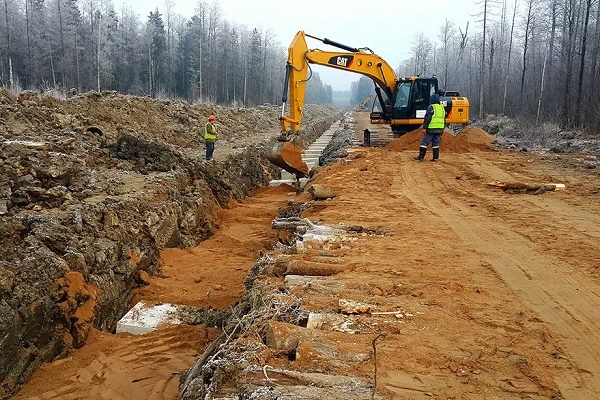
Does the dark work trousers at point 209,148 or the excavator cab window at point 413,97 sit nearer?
the dark work trousers at point 209,148

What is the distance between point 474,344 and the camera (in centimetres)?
311

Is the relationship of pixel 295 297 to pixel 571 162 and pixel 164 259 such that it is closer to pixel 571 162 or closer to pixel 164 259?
pixel 164 259

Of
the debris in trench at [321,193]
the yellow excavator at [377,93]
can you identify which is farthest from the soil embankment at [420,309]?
the yellow excavator at [377,93]

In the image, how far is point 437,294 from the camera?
3.89 meters

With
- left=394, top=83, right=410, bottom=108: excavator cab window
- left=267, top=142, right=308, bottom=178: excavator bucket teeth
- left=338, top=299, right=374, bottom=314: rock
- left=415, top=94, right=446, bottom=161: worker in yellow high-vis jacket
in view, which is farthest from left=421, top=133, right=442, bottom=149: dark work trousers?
left=338, top=299, right=374, bottom=314: rock

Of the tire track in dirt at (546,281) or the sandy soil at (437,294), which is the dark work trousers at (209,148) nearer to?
the sandy soil at (437,294)

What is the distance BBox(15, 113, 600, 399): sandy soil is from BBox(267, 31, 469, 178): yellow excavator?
203 cm

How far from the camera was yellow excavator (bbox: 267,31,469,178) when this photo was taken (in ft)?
35.8

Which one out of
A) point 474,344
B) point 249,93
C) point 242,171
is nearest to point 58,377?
point 474,344

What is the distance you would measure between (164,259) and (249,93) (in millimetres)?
49201

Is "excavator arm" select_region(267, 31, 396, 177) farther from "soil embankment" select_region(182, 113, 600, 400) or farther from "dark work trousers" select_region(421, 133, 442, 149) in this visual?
"soil embankment" select_region(182, 113, 600, 400)

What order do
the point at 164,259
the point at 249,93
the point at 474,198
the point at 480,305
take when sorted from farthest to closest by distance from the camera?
the point at 249,93 < the point at 474,198 < the point at 164,259 < the point at 480,305

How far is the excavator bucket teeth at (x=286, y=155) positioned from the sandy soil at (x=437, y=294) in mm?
1789

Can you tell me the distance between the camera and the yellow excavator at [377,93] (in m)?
10.9
